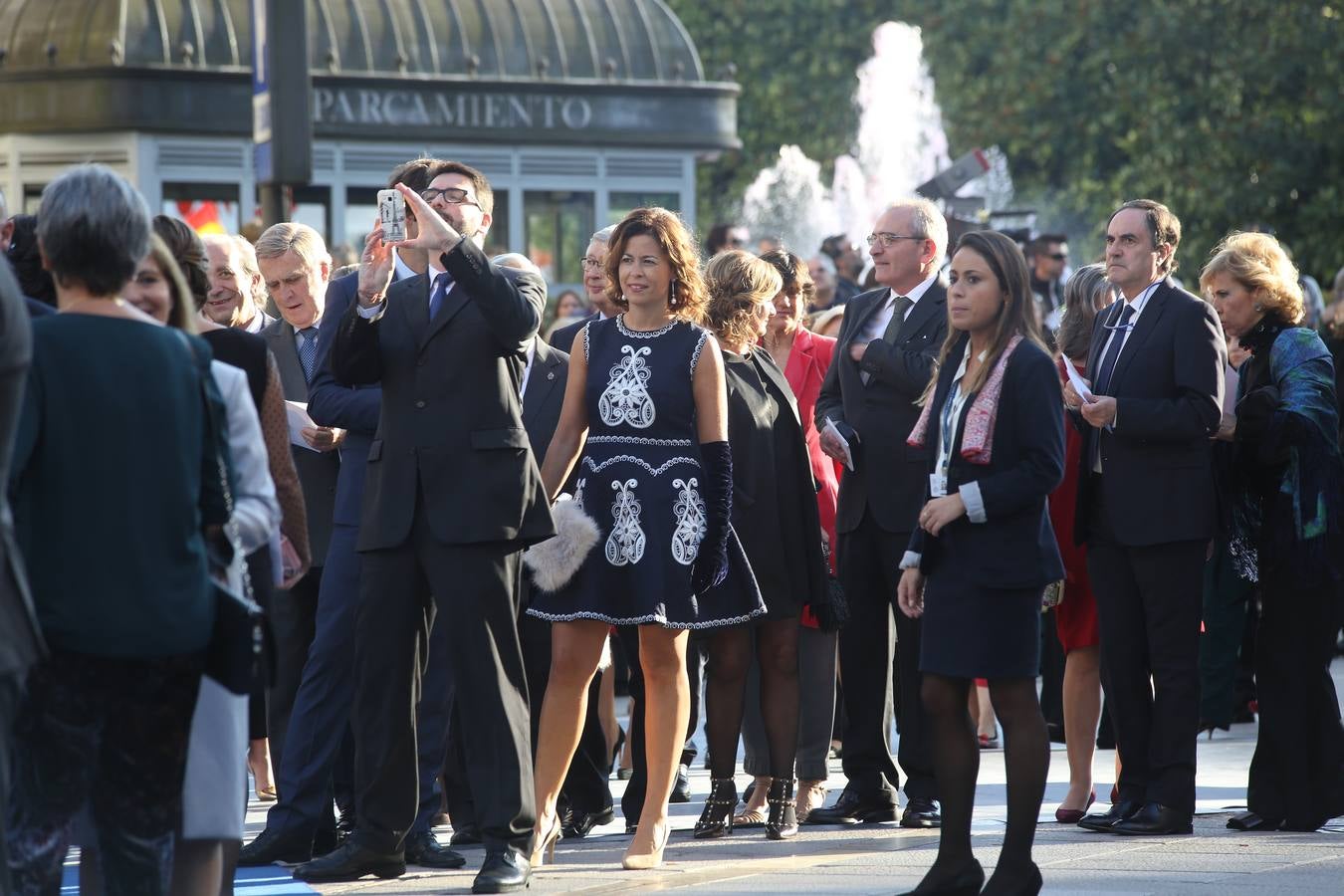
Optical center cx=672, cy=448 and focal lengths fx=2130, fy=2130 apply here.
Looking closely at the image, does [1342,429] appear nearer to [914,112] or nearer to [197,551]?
[197,551]

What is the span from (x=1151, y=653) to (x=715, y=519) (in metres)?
1.74

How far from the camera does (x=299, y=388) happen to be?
8203mm

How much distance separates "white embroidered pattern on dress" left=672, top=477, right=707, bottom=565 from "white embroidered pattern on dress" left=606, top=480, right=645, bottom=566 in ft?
0.40

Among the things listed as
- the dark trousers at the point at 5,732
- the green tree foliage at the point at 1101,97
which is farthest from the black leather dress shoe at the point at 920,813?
the green tree foliage at the point at 1101,97

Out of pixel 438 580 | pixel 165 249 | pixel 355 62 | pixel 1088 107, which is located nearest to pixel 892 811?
pixel 438 580

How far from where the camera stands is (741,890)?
260 inches

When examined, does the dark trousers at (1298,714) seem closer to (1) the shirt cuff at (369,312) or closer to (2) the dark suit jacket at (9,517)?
(1) the shirt cuff at (369,312)

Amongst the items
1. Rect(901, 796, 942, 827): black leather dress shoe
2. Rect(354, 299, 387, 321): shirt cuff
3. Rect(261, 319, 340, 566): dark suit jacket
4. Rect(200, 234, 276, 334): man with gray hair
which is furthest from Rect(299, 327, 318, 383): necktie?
Rect(901, 796, 942, 827): black leather dress shoe

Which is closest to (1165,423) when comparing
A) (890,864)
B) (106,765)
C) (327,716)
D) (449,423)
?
(890,864)

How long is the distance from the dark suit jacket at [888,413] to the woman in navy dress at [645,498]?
3.46ft

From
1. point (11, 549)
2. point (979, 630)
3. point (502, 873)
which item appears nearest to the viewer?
point (11, 549)

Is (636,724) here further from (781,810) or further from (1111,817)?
(1111,817)

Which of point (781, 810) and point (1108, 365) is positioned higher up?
point (1108, 365)

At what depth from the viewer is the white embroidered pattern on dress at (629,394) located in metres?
7.04
